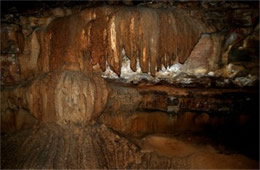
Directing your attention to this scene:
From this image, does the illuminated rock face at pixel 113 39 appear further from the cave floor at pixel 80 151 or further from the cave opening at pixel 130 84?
the cave floor at pixel 80 151

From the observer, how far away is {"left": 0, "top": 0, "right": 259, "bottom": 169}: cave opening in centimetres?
440

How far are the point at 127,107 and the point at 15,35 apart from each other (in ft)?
9.02

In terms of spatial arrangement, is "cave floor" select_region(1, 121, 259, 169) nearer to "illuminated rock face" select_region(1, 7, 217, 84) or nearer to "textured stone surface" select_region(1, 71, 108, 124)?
"textured stone surface" select_region(1, 71, 108, 124)

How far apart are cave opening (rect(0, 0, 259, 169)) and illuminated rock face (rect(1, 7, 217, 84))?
0.02 metres

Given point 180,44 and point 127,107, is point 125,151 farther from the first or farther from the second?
point 180,44

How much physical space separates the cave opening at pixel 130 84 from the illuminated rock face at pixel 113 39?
2cm

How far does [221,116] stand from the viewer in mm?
5836

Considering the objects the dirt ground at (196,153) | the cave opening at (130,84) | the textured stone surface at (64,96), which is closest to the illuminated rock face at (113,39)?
the cave opening at (130,84)

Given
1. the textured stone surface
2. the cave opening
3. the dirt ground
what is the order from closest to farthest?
the cave opening
the dirt ground
the textured stone surface

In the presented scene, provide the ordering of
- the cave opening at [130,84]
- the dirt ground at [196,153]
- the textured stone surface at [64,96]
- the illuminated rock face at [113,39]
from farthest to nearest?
the textured stone surface at [64,96] → the dirt ground at [196,153] → the cave opening at [130,84] → the illuminated rock face at [113,39]

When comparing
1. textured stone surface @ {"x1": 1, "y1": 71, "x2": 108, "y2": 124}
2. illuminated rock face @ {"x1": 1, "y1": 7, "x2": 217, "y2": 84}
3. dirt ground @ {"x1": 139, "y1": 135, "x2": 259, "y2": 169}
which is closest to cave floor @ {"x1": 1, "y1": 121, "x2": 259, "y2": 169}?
dirt ground @ {"x1": 139, "y1": 135, "x2": 259, "y2": 169}

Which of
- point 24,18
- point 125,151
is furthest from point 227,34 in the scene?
point 24,18

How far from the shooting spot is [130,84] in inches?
214

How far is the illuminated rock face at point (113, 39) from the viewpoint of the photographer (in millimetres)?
4262
